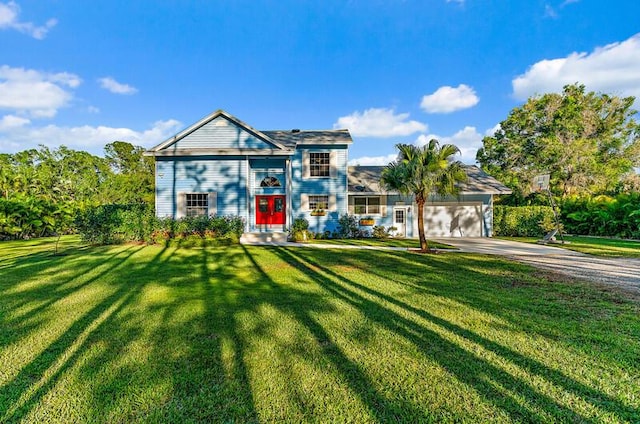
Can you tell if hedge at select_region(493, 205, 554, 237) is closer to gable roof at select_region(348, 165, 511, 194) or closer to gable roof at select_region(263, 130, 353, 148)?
gable roof at select_region(348, 165, 511, 194)

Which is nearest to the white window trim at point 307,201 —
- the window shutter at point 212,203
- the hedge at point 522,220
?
the window shutter at point 212,203

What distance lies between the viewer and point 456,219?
61.4 ft

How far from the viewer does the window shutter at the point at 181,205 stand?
53.7 feet

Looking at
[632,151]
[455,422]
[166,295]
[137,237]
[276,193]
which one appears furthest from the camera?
[632,151]

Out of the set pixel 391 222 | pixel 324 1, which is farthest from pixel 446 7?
pixel 391 222

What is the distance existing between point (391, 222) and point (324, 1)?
12357 millimetres

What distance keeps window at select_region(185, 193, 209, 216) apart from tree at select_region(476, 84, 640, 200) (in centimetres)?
2336

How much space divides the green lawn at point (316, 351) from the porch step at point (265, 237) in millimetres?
8221

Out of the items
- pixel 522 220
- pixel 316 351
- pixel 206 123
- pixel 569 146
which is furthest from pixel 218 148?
pixel 569 146

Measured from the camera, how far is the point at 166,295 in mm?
→ 5547

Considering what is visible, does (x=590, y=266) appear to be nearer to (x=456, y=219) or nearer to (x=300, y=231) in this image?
(x=456, y=219)

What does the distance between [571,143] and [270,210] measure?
24458 millimetres

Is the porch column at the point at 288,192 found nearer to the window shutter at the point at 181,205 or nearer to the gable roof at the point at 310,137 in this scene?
the gable roof at the point at 310,137

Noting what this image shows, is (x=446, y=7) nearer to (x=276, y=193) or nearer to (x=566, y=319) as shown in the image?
(x=276, y=193)
